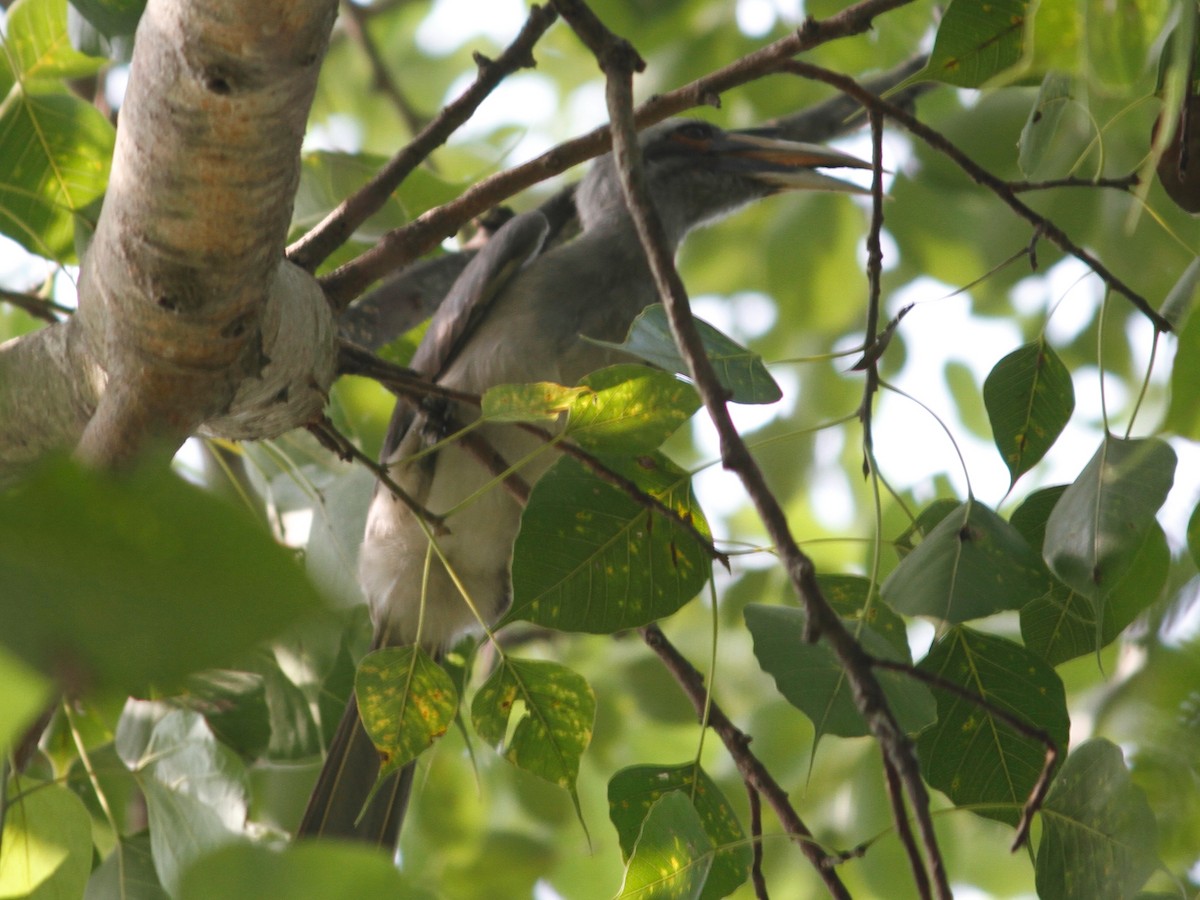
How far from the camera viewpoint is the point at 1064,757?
1.25 meters

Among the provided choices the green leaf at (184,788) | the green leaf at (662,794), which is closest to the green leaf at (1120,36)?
the green leaf at (662,794)

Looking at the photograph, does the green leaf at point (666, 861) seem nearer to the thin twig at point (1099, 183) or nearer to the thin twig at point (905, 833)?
the thin twig at point (905, 833)

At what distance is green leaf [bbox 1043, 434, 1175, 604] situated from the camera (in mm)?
1154

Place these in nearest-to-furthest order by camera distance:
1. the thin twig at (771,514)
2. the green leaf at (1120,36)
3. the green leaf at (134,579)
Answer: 1. the green leaf at (134,579)
2. the green leaf at (1120,36)
3. the thin twig at (771,514)

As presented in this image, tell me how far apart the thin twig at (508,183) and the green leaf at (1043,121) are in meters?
0.24

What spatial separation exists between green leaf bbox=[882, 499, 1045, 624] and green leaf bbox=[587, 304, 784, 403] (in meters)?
0.23

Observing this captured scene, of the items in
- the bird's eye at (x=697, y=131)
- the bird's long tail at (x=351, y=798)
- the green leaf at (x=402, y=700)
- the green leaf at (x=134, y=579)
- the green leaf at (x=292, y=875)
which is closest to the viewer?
the green leaf at (x=134, y=579)

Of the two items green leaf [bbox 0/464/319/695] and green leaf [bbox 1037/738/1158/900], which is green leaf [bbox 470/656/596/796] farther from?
green leaf [bbox 0/464/319/695]

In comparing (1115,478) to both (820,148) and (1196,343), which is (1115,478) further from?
(820,148)

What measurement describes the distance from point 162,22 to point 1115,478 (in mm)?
1062

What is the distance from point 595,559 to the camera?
1.30 m

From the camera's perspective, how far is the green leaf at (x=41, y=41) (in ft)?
5.79

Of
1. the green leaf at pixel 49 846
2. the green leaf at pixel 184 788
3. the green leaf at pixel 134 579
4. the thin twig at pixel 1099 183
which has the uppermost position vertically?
the thin twig at pixel 1099 183

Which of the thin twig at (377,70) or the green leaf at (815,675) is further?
the thin twig at (377,70)
